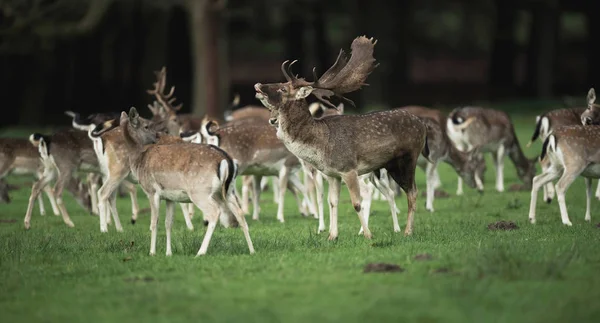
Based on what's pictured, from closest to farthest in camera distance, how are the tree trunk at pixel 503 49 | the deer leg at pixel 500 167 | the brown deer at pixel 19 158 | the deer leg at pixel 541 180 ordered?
the deer leg at pixel 541 180, the brown deer at pixel 19 158, the deer leg at pixel 500 167, the tree trunk at pixel 503 49

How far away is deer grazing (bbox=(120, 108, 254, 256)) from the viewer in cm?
1101

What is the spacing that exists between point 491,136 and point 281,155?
496cm

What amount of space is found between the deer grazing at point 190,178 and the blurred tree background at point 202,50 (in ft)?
58.8

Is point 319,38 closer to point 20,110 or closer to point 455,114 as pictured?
point 20,110

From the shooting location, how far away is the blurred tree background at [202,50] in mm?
30797

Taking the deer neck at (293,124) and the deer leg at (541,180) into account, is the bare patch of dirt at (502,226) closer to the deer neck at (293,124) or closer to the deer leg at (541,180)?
the deer leg at (541,180)

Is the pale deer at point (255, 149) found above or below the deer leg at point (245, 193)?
above

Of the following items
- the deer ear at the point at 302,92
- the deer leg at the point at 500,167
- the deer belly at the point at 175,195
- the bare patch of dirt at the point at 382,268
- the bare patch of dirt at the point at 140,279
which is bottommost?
the deer leg at the point at 500,167

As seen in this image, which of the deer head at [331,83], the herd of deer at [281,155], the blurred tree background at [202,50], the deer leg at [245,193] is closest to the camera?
the herd of deer at [281,155]

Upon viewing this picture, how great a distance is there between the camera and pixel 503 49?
133 feet

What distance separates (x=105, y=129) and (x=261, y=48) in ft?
146

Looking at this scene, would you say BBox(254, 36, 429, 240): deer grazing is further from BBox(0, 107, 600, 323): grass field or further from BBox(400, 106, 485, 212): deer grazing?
BBox(400, 106, 485, 212): deer grazing

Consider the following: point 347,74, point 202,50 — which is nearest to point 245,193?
point 347,74

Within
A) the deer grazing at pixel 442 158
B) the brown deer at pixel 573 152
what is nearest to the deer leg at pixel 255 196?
the deer grazing at pixel 442 158
